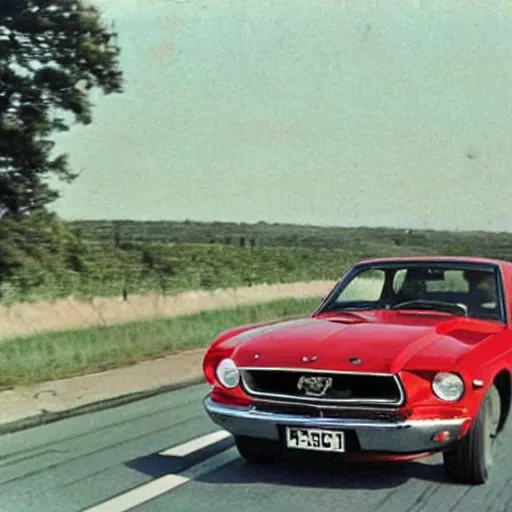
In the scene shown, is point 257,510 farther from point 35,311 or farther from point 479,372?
point 35,311

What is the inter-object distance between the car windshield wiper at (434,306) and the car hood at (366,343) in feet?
0.76

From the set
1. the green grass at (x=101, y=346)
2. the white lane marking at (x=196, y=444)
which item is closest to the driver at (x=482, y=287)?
the white lane marking at (x=196, y=444)

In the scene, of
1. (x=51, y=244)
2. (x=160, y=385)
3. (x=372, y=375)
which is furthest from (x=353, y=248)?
(x=372, y=375)

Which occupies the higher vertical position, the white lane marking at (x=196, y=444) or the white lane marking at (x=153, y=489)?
→ the white lane marking at (x=153, y=489)

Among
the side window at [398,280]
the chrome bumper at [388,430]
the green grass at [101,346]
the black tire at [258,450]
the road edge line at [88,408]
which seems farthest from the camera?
the green grass at [101,346]

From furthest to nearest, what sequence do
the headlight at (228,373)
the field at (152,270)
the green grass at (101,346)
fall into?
the field at (152,270), the green grass at (101,346), the headlight at (228,373)

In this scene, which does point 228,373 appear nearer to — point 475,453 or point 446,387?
point 446,387

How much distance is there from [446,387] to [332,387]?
67cm

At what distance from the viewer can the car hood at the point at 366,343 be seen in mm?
5609

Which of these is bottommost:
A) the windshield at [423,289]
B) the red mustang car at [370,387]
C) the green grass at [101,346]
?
the green grass at [101,346]

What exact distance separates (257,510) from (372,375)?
1.02 metres

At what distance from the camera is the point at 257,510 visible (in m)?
5.36

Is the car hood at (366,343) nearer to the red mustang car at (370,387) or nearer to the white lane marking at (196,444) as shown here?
the red mustang car at (370,387)

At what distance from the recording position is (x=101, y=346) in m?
14.3
